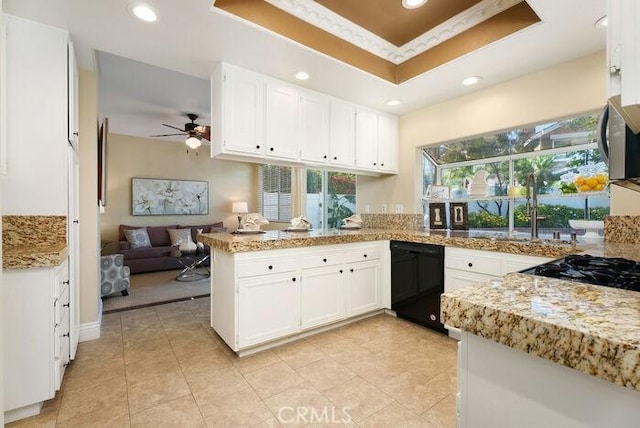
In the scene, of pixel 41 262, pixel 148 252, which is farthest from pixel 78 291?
pixel 148 252

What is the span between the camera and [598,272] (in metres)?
0.96

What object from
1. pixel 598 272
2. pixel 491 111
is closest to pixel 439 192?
pixel 491 111

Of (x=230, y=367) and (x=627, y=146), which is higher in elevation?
(x=627, y=146)

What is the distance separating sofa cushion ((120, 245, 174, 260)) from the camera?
518cm

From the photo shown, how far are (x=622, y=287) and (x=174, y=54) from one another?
2.89 m

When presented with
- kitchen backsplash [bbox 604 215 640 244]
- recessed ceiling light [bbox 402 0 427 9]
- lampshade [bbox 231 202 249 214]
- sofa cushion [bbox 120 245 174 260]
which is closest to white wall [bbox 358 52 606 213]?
kitchen backsplash [bbox 604 215 640 244]

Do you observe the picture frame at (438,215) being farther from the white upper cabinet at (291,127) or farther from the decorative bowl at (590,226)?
the decorative bowl at (590,226)

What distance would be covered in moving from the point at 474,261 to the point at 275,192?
5137 mm

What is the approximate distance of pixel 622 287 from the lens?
797 mm

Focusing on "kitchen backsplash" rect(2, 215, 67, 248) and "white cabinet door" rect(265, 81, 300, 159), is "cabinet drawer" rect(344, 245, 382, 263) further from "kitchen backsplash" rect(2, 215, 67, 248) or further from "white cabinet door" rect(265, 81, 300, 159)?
"kitchen backsplash" rect(2, 215, 67, 248)

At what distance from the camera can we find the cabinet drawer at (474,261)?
2.33 meters

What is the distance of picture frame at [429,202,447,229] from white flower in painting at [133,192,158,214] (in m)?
5.51

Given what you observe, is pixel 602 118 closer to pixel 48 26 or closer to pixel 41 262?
pixel 41 262

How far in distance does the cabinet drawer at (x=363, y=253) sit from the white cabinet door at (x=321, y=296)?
5.2 inches
